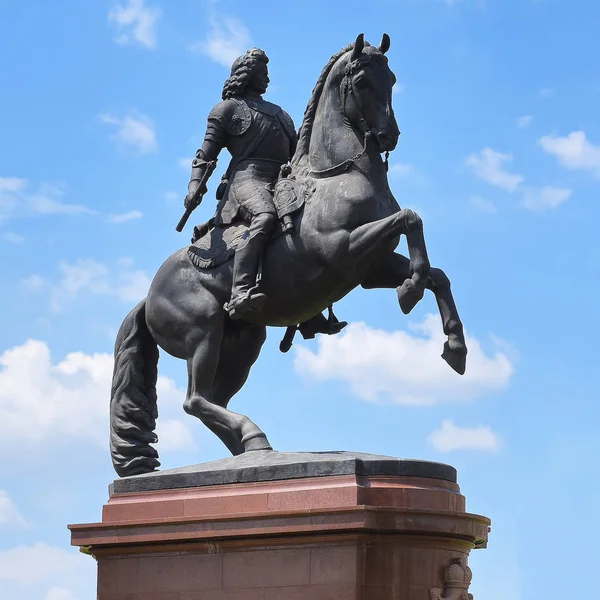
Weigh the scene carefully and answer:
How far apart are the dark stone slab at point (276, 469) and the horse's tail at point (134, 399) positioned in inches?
19.7

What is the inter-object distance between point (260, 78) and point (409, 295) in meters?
2.94

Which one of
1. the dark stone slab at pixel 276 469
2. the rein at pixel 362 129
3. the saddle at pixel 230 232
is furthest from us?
the saddle at pixel 230 232

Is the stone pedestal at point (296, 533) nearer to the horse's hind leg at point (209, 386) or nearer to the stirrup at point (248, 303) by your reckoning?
the horse's hind leg at point (209, 386)

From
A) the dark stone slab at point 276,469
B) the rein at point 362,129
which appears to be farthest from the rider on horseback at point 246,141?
the dark stone slab at point 276,469

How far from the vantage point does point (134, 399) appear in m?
13.5

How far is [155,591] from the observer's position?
A: 12.0m

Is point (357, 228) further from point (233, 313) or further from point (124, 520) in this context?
point (124, 520)

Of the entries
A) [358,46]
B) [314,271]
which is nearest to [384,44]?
[358,46]

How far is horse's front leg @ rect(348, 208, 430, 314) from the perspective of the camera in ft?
38.7

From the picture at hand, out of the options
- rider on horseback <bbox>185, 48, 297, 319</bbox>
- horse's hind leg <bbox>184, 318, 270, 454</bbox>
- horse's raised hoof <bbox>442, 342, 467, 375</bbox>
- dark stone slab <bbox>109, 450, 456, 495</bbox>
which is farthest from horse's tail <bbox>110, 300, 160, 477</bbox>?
horse's raised hoof <bbox>442, 342, 467, 375</bbox>

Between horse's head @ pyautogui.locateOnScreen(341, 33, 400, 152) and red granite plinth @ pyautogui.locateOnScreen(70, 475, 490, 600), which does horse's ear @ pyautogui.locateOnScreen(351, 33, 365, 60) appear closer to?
horse's head @ pyautogui.locateOnScreen(341, 33, 400, 152)

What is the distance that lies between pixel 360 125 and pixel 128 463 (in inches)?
145

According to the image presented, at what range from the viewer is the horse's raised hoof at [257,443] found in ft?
40.3

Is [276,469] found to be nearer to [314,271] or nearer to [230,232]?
[314,271]
